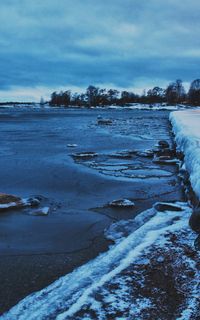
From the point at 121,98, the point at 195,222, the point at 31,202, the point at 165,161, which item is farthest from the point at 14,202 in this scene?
the point at 121,98

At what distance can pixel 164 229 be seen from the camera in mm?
5426

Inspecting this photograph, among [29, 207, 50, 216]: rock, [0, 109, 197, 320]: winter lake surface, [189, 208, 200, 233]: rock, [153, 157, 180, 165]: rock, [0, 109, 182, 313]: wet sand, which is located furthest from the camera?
[153, 157, 180, 165]: rock

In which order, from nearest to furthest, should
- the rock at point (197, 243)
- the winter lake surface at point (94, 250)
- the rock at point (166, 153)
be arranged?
the winter lake surface at point (94, 250) → the rock at point (197, 243) → the rock at point (166, 153)

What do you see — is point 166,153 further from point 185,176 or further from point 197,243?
point 197,243

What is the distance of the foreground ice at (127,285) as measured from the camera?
3377 mm

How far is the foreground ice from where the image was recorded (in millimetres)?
3377

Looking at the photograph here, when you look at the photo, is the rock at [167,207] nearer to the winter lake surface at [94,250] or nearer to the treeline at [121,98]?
the winter lake surface at [94,250]

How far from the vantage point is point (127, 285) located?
383 cm

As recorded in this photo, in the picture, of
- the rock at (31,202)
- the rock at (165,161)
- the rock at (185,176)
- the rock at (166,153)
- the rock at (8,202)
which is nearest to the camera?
the rock at (8,202)

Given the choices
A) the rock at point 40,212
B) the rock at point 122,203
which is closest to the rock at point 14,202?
the rock at point 40,212

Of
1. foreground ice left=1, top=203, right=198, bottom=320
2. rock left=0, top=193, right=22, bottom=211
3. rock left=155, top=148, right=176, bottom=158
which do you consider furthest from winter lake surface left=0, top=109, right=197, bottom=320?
rock left=155, top=148, right=176, bottom=158

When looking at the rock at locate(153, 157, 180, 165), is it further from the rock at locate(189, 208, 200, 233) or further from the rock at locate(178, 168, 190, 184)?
the rock at locate(189, 208, 200, 233)

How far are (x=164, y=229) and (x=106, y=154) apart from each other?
9.04 m

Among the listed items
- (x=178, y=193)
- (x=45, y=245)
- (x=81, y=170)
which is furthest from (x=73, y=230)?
(x=81, y=170)
